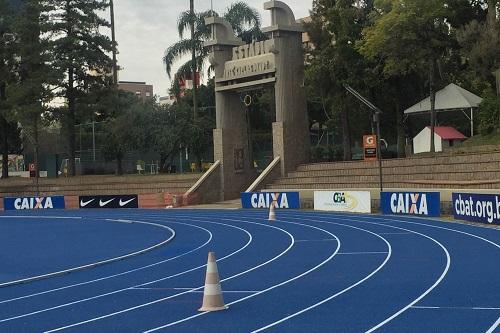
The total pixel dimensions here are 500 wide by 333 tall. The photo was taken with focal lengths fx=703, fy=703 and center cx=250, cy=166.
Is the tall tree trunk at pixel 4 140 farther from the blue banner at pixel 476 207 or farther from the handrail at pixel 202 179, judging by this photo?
the blue banner at pixel 476 207

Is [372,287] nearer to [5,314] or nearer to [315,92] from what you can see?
[5,314]

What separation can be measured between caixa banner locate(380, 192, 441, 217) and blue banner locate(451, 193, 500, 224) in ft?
5.63

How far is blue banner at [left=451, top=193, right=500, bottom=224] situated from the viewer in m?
24.0

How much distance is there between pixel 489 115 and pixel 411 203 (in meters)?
12.7

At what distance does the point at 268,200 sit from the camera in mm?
41344

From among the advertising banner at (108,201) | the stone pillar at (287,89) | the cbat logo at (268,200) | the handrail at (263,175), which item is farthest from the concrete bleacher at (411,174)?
the advertising banner at (108,201)

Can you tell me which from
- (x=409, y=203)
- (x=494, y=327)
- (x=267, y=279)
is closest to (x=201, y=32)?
(x=409, y=203)

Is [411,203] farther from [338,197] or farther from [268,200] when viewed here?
[268,200]

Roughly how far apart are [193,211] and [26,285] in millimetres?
27179

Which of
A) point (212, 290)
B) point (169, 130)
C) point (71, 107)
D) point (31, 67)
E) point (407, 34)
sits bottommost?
point (212, 290)

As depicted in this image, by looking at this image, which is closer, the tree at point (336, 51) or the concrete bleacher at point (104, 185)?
the tree at point (336, 51)

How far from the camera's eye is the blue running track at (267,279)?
10117mm

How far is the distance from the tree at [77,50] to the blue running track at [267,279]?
102 feet

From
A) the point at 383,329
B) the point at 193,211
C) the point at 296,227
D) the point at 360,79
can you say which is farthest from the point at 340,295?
the point at 360,79
